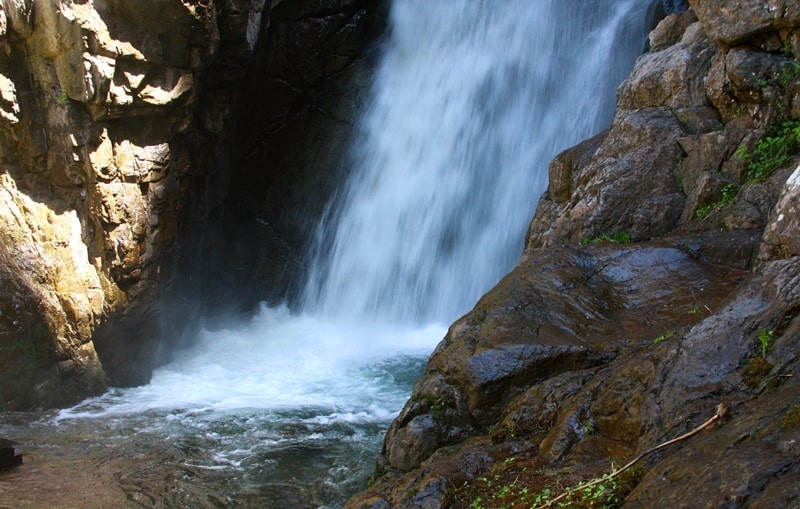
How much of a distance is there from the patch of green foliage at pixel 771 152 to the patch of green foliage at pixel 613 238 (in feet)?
3.92

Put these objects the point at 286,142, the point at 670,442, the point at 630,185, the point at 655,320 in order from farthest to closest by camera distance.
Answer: the point at 286,142
the point at 630,185
the point at 655,320
the point at 670,442

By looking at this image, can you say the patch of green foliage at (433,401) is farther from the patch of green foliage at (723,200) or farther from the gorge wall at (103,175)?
the gorge wall at (103,175)

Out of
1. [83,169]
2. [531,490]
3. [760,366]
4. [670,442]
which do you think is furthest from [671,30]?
[83,169]

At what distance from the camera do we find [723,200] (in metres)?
6.10

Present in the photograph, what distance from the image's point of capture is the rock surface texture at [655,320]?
309 centimetres

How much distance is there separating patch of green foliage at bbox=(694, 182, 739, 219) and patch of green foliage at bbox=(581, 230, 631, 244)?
689 mm

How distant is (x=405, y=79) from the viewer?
16562 mm

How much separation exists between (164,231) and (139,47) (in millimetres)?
3101

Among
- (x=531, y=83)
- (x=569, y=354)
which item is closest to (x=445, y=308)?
(x=531, y=83)

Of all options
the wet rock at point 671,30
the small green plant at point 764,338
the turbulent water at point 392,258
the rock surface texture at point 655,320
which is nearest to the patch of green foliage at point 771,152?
the rock surface texture at point 655,320

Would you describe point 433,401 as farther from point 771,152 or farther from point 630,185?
point 771,152

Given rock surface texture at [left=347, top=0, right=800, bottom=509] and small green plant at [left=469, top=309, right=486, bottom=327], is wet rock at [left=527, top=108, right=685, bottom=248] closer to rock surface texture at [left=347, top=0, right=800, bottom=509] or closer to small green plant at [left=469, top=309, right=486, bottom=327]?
rock surface texture at [left=347, top=0, right=800, bottom=509]

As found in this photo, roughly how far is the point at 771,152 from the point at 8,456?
871 centimetres

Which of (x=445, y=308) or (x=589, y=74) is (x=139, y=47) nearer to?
(x=445, y=308)
